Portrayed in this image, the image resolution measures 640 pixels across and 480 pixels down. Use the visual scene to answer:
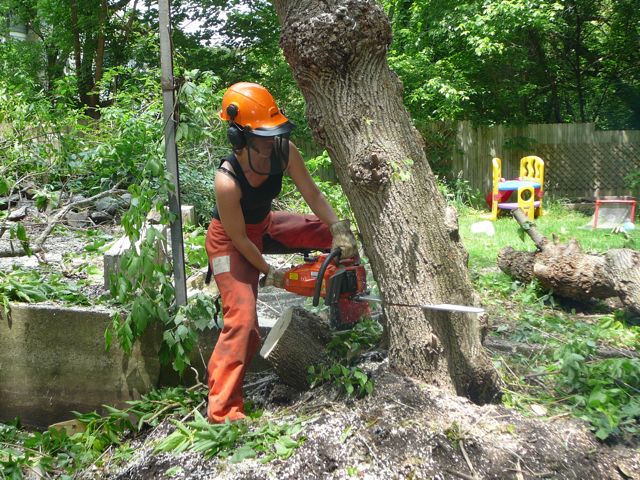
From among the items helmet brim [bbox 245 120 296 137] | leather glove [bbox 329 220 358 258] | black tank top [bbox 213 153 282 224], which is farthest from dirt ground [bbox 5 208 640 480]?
helmet brim [bbox 245 120 296 137]

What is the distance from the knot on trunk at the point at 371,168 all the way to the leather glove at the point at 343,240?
1.18 feet

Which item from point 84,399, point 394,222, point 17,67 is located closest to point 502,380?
point 394,222

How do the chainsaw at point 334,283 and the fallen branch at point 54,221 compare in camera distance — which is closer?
the chainsaw at point 334,283

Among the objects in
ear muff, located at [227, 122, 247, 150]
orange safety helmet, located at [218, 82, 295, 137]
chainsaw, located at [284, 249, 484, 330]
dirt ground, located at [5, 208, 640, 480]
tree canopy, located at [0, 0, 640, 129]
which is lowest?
dirt ground, located at [5, 208, 640, 480]

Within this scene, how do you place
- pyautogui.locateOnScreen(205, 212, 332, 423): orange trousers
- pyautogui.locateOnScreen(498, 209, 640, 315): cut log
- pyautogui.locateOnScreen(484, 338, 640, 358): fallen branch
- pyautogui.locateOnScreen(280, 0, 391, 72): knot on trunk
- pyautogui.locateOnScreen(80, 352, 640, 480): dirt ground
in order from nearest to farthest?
pyautogui.locateOnScreen(80, 352, 640, 480): dirt ground < pyautogui.locateOnScreen(280, 0, 391, 72): knot on trunk < pyautogui.locateOnScreen(205, 212, 332, 423): orange trousers < pyautogui.locateOnScreen(484, 338, 640, 358): fallen branch < pyautogui.locateOnScreen(498, 209, 640, 315): cut log

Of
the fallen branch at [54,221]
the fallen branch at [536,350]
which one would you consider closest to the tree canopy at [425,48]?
the fallen branch at [54,221]

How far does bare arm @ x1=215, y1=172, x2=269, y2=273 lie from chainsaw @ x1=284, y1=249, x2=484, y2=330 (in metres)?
0.25

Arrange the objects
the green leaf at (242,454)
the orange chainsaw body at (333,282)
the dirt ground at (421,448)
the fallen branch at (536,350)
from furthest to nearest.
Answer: the fallen branch at (536,350), the orange chainsaw body at (333,282), the green leaf at (242,454), the dirt ground at (421,448)

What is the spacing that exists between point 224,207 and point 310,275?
0.58 m

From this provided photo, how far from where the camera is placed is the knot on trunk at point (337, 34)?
3.00m

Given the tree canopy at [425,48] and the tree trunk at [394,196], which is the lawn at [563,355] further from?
the tree canopy at [425,48]

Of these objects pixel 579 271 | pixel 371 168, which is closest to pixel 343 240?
pixel 371 168

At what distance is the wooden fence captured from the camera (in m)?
14.3

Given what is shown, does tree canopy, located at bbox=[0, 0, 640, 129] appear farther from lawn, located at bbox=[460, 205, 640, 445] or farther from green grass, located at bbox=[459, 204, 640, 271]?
lawn, located at bbox=[460, 205, 640, 445]
